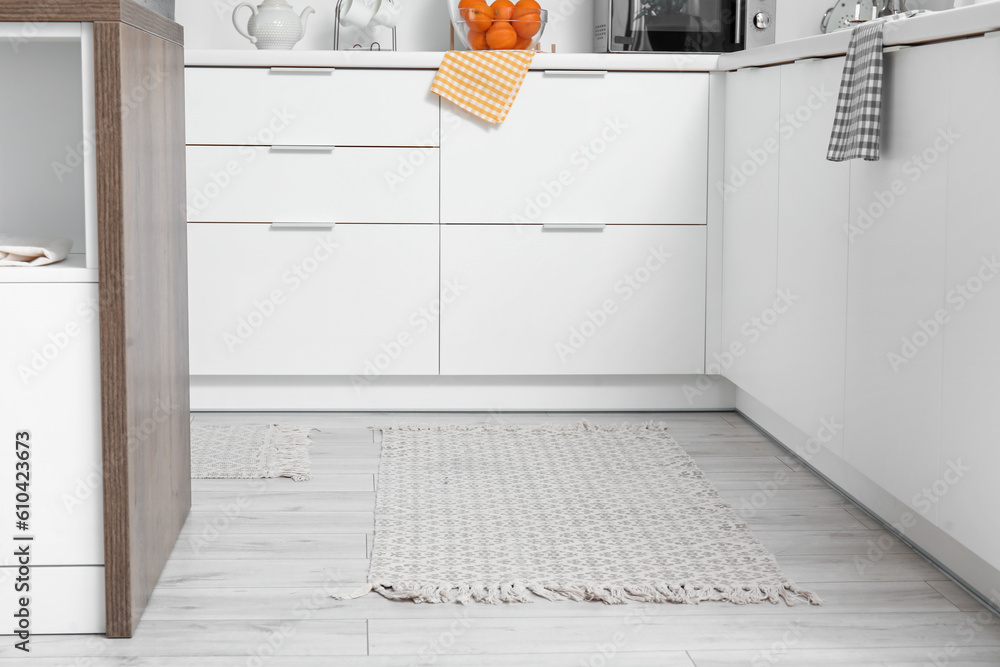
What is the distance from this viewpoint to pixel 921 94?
1.66 metres

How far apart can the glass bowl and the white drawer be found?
6.12 feet

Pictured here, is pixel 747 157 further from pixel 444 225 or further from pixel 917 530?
pixel 917 530

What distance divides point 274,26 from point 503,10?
618 millimetres

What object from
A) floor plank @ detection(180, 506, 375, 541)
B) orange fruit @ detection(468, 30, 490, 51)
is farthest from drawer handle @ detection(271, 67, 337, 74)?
floor plank @ detection(180, 506, 375, 541)

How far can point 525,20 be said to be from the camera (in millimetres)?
2830

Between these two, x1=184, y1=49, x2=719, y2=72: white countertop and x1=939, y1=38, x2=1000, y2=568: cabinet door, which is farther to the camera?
x1=184, y1=49, x2=719, y2=72: white countertop

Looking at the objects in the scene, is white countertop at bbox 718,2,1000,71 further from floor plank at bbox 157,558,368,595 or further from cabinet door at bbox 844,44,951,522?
floor plank at bbox 157,558,368,595

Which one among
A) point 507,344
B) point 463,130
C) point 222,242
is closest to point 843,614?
point 507,344

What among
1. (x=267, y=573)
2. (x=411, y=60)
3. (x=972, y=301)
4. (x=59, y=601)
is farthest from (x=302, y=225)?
(x=972, y=301)

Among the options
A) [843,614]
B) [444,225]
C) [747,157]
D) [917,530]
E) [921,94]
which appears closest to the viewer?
[843,614]

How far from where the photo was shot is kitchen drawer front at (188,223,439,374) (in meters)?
2.72

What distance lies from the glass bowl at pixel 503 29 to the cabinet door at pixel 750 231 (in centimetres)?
54

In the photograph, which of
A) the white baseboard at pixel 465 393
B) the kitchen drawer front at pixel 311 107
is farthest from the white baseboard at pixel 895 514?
the kitchen drawer front at pixel 311 107

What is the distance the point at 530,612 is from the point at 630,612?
0.48 ft
